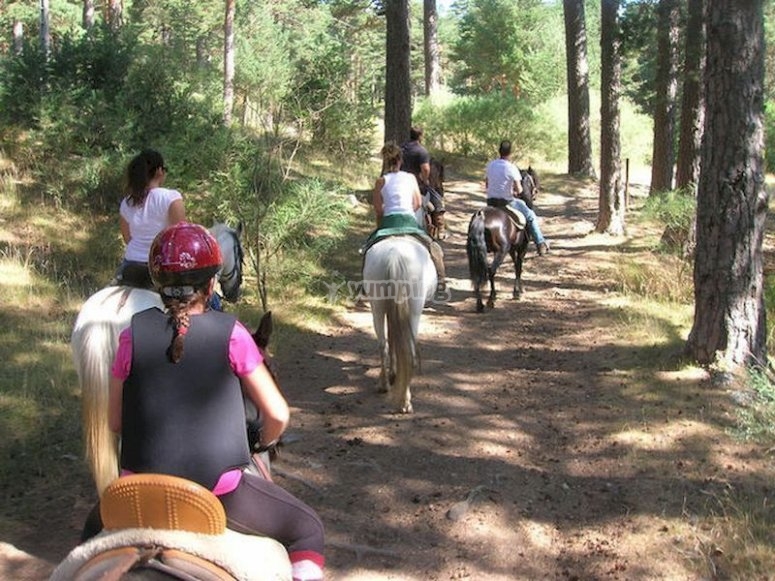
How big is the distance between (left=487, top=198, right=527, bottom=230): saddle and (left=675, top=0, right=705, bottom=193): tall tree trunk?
332cm

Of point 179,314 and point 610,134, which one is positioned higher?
point 610,134

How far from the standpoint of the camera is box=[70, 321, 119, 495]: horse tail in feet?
13.7

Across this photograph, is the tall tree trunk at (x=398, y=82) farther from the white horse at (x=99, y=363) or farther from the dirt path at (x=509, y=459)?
the white horse at (x=99, y=363)

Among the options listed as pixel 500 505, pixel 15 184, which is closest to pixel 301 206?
pixel 15 184

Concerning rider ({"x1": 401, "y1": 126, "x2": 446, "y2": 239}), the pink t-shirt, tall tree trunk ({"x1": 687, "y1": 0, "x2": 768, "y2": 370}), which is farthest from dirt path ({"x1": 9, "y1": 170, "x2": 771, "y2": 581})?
rider ({"x1": 401, "y1": 126, "x2": 446, "y2": 239})

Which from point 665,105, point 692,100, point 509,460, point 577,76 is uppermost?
point 577,76

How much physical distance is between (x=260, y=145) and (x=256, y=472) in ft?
24.1

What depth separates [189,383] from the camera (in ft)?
8.28

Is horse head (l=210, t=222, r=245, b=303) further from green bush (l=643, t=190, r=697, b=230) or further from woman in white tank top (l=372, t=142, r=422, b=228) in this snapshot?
green bush (l=643, t=190, r=697, b=230)

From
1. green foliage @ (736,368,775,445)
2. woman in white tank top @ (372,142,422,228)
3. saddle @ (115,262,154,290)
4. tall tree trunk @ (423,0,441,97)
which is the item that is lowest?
green foliage @ (736,368,775,445)

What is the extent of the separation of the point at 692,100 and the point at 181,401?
13.0 meters

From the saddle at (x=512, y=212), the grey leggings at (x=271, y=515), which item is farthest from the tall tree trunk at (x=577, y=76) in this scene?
the grey leggings at (x=271, y=515)

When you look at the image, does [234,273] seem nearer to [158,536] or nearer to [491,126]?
[158,536]

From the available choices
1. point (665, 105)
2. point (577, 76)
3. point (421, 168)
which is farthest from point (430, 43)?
point (421, 168)
